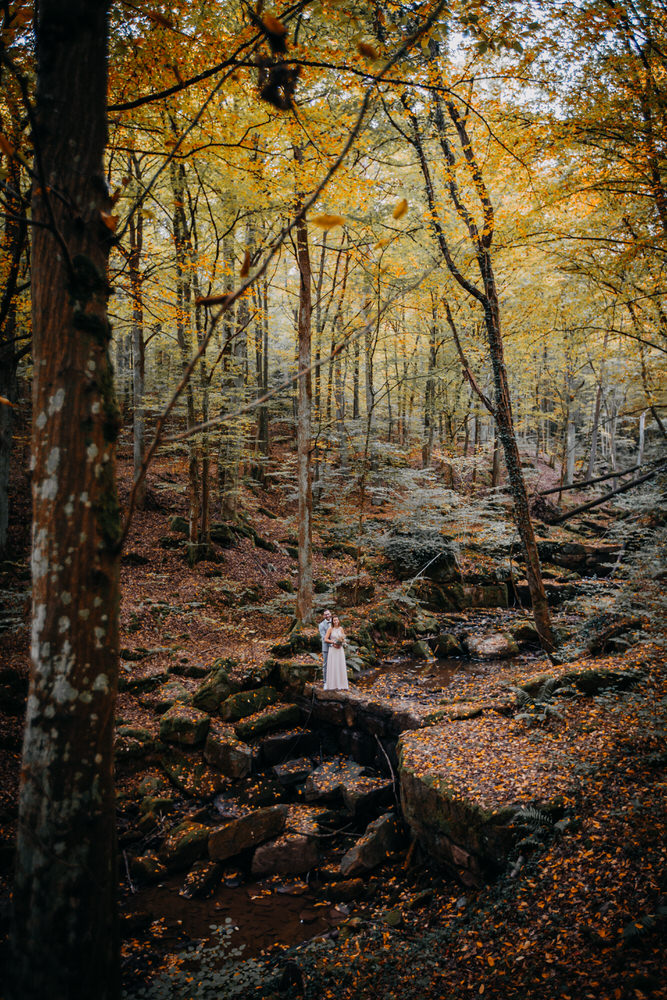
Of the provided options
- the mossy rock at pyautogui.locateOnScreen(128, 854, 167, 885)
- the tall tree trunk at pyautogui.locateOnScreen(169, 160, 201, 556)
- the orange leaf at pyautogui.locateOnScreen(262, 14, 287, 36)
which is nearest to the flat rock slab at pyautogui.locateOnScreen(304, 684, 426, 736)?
the mossy rock at pyautogui.locateOnScreen(128, 854, 167, 885)

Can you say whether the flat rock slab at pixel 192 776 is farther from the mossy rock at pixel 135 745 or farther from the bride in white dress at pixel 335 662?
the bride in white dress at pixel 335 662

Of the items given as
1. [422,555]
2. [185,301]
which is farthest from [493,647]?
[185,301]

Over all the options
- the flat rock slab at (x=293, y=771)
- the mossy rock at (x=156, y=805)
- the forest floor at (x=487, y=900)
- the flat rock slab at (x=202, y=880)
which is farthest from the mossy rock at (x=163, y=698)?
the flat rock slab at (x=202, y=880)

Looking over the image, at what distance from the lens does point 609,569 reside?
15227 mm

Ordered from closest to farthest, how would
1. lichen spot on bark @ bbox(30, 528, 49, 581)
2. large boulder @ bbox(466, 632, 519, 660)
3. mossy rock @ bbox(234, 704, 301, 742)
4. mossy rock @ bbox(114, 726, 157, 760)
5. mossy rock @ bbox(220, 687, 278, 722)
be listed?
lichen spot on bark @ bbox(30, 528, 49, 581) < mossy rock @ bbox(114, 726, 157, 760) < mossy rock @ bbox(234, 704, 301, 742) < mossy rock @ bbox(220, 687, 278, 722) < large boulder @ bbox(466, 632, 519, 660)

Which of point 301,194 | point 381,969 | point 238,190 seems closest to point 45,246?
point 381,969

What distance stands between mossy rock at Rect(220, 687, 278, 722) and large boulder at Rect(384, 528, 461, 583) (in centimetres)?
688

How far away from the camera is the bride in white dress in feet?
28.2

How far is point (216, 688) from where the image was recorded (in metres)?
8.50

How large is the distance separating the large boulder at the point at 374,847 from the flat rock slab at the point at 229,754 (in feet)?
7.52

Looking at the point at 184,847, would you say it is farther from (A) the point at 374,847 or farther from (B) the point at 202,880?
(A) the point at 374,847

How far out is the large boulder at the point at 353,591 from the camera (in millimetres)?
13523

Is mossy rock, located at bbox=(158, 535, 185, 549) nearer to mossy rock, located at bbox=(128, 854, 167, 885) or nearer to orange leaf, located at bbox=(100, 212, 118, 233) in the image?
mossy rock, located at bbox=(128, 854, 167, 885)

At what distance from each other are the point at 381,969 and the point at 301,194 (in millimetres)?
10244
